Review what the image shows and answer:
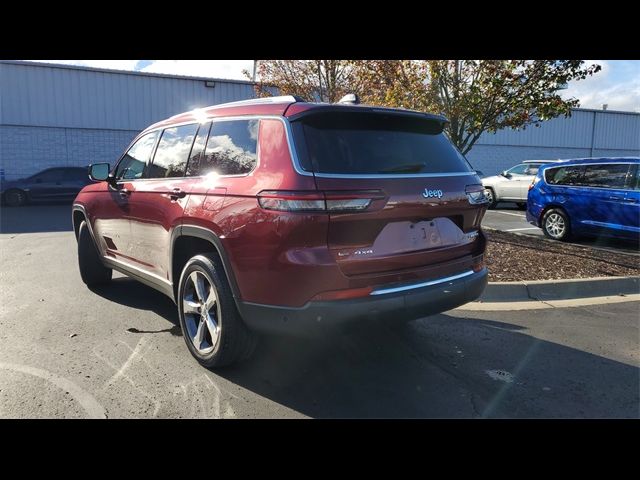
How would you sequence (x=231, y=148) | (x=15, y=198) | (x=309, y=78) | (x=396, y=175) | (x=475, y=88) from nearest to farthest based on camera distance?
(x=396, y=175), (x=231, y=148), (x=475, y=88), (x=309, y=78), (x=15, y=198)

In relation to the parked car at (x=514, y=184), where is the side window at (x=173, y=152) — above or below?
above

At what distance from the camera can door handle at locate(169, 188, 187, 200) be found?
3627 mm

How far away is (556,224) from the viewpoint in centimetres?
931

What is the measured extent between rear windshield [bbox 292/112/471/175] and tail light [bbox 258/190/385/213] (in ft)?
0.58

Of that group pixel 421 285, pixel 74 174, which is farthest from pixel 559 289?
pixel 74 174

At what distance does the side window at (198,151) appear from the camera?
3686mm

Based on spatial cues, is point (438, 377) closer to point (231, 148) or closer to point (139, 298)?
point (231, 148)

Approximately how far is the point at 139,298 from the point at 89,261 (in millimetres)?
882

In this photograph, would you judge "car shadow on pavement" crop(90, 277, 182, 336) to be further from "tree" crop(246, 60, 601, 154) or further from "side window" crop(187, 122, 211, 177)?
"tree" crop(246, 60, 601, 154)

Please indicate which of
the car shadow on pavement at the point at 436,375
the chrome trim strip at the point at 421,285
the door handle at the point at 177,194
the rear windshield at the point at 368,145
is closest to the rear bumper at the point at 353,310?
the chrome trim strip at the point at 421,285

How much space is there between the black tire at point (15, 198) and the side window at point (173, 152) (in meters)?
15.6

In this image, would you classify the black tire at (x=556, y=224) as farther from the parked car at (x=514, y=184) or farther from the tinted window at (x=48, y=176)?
the tinted window at (x=48, y=176)

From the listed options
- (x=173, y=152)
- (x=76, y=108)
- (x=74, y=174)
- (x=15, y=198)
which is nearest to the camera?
(x=173, y=152)

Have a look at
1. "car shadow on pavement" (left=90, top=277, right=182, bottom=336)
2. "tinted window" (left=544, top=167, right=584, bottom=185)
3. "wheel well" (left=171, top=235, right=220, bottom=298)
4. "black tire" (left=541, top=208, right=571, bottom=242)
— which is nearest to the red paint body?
"wheel well" (left=171, top=235, right=220, bottom=298)
